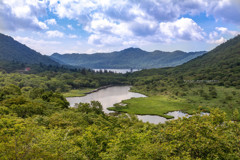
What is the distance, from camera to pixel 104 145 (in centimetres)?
3328

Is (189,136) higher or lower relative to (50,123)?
higher

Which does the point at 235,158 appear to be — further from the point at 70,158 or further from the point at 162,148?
the point at 70,158

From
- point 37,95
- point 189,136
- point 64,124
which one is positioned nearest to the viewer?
point 189,136

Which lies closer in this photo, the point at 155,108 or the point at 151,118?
the point at 151,118

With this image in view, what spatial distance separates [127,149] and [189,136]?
28.9 ft

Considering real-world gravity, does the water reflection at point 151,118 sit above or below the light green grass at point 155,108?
below

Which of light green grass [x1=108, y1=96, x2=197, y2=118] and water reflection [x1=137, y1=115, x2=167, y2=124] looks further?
light green grass [x1=108, y1=96, x2=197, y2=118]

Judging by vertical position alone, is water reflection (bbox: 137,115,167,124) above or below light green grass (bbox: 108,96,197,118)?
below

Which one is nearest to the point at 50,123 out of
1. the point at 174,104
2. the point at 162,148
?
the point at 162,148

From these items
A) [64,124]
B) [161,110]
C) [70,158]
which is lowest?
[161,110]

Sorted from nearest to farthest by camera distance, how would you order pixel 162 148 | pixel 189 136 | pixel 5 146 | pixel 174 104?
1. pixel 5 146
2. pixel 162 148
3. pixel 189 136
4. pixel 174 104

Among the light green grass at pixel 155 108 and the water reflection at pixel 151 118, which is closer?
the water reflection at pixel 151 118

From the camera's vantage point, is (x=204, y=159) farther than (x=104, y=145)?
No

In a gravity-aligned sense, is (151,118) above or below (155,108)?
below
